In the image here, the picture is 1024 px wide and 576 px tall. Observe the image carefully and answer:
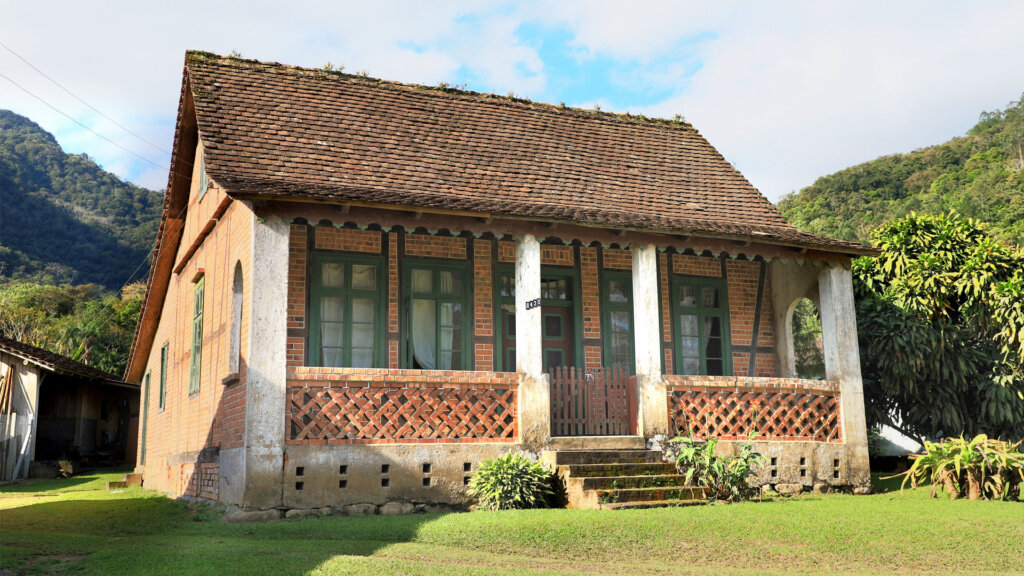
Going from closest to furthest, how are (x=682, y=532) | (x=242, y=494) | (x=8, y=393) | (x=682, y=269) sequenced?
(x=682, y=532) < (x=242, y=494) < (x=682, y=269) < (x=8, y=393)

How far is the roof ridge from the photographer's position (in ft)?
46.1

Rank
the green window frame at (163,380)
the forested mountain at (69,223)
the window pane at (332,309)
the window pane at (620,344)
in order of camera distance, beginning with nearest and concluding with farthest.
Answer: the window pane at (332,309) < the window pane at (620,344) < the green window frame at (163,380) < the forested mountain at (69,223)

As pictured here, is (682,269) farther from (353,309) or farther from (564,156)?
(353,309)

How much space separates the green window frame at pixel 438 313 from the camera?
12578mm

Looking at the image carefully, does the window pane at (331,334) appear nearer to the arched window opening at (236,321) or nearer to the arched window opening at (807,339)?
the arched window opening at (236,321)

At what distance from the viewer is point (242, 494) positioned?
32.6 feet

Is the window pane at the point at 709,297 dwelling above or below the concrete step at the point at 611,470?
above

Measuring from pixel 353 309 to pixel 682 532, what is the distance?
592 centimetres

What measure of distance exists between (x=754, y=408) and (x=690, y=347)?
206 centimetres

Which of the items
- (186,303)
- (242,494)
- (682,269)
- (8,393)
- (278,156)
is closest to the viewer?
(242,494)

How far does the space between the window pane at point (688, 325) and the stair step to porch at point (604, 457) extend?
3.35 meters

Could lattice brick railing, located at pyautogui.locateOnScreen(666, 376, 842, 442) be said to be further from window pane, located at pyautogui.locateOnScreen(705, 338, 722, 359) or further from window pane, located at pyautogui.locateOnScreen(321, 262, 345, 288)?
window pane, located at pyautogui.locateOnScreen(321, 262, 345, 288)

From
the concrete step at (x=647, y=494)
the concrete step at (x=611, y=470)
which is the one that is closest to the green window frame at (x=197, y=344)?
the concrete step at (x=611, y=470)

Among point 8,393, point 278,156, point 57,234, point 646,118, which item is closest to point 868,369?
point 646,118
